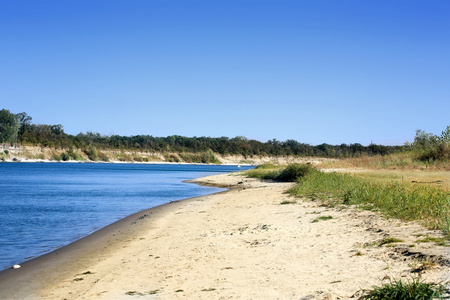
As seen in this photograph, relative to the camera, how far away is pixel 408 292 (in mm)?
4645

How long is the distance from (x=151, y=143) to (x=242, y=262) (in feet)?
474

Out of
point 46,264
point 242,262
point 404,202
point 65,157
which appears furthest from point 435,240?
point 65,157

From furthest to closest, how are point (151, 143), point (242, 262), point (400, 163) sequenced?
point (151, 143), point (400, 163), point (242, 262)

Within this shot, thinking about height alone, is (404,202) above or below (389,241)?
above

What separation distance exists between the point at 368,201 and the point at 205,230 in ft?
16.8

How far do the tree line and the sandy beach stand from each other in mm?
101897

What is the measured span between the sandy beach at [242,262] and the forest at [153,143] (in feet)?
A: 310

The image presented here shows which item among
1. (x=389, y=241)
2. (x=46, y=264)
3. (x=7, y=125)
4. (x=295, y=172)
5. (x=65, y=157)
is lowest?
(x=46, y=264)

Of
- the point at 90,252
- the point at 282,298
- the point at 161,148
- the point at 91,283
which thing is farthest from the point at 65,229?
the point at 161,148

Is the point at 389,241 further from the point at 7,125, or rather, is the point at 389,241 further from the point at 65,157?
the point at 7,125

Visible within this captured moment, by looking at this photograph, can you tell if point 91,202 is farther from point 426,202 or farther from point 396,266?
point 396,266

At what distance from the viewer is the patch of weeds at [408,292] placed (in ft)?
15.1

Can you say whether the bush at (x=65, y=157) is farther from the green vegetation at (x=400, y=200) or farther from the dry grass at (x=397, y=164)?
the green vegetation at (x=400, y=200)

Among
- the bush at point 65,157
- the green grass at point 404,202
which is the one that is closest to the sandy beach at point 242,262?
the green grass at point 404,202
